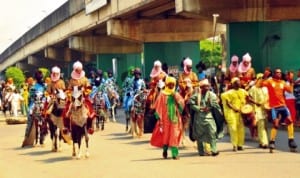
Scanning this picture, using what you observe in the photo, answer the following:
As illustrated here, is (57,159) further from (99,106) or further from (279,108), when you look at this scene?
(99,106)

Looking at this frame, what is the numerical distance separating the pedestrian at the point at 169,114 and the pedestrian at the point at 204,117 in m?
0.40

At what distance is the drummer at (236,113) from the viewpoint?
16.3m

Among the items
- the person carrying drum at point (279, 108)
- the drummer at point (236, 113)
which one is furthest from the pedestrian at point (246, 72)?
the person carrying drum at point (279, 108)

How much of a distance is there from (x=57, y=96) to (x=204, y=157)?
4187 millimetres

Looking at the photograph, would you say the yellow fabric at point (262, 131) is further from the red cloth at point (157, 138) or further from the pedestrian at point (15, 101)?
the pedestrian at point (15, 101)

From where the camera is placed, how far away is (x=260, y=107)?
55.0ft

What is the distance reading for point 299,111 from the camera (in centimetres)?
2155

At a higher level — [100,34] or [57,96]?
[100,34]

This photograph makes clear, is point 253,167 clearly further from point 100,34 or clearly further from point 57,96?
point 100,34

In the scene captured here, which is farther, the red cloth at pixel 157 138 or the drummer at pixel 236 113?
the drummer at pixel 236 113

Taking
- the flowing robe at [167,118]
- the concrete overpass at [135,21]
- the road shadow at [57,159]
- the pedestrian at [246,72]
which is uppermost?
the concrete overpass at [135,21]

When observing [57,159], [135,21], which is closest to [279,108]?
[57,159]

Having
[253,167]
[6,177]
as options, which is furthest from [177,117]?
[6,177]

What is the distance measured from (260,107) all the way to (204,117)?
194 centimetres
